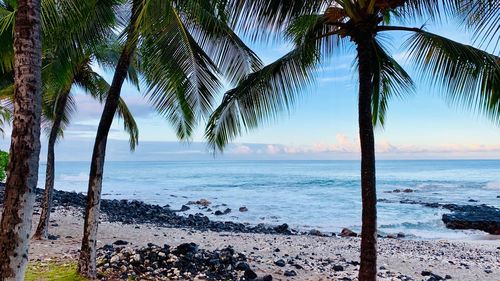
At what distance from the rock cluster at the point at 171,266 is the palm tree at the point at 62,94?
93.4 inches

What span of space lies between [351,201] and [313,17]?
26.7m

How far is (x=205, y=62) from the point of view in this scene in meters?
6.52

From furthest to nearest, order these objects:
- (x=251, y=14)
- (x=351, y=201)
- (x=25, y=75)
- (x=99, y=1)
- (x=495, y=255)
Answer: (x=351, y=201) < (x=495, y=255) < (x=99, y=1) < (x=251, y=14) < (x=25, y=75)

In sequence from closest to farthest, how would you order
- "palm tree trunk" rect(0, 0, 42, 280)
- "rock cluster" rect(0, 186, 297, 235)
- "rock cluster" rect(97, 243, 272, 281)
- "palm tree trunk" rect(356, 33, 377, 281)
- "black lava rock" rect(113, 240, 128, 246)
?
"palm tree trunk" rect(0, 0, 42, 280)
"palm tree trunk" rect(356, 33, 377, 281)
"rock cluster" rect(97, 243, 272, 281)
"black lava rock" rect(113, 240, 128, 246)
"rock cluster" rect(0, 186, 297, 235)

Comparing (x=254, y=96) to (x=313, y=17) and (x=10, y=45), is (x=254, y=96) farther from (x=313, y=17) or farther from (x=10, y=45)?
(x=10, y=45)

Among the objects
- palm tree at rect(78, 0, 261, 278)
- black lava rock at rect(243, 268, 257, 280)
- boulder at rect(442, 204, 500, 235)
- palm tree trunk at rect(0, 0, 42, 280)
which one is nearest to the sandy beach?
black lava rock at rect(243, 268, 257, 280)

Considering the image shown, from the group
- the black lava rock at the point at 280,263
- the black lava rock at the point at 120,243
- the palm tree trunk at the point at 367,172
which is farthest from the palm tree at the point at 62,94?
the black lava rock at the point at 280,263

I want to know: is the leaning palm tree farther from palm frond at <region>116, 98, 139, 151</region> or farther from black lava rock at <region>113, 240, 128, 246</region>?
palm frond at <region>116, 98, 139, 151</region>

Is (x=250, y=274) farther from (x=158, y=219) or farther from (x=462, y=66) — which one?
(x=158, y=219)

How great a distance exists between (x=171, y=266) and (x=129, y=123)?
7.17m

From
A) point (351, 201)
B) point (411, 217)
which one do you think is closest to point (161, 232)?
point (411, 217)

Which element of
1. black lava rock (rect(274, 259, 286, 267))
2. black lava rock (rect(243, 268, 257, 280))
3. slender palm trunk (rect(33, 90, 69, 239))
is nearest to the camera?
black lava rock (rect(243, 268, 257, 280))

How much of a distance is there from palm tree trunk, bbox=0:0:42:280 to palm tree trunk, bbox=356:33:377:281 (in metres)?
3.51

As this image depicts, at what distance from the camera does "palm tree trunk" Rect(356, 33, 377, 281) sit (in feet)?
16.7
